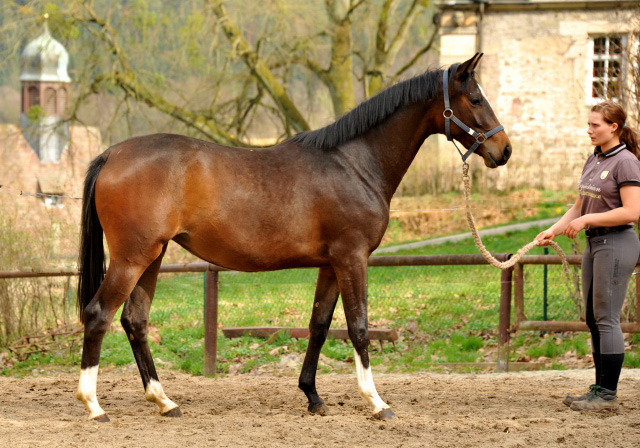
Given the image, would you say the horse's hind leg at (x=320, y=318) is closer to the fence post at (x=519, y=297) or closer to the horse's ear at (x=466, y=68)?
the horse's ear at (x=466, y=68)

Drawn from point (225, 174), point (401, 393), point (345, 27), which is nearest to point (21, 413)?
point (225, 174)

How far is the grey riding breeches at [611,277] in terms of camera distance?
4.57 m

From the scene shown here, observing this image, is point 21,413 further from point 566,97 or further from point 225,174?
point 566,97

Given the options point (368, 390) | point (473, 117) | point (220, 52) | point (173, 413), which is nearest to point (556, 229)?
point (473, 117)

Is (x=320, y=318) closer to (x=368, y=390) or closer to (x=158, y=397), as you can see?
(x=368, y=390)

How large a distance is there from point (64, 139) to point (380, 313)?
36.4ft

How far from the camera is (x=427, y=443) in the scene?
405 centimetres

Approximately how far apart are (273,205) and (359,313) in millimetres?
901

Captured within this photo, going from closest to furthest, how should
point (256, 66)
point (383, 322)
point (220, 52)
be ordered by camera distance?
point (383, 322)
point (256, 66)
point (220, 52)

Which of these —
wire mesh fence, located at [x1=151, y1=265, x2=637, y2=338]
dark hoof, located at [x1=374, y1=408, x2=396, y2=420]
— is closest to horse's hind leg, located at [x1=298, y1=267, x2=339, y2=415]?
dark hoof, located at [x1=374, y1=408, x2=396, y2=420]

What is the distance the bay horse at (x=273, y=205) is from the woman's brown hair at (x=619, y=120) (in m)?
0.64

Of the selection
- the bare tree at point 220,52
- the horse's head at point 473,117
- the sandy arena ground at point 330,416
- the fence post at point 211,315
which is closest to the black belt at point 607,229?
the horse's head at point 473,117

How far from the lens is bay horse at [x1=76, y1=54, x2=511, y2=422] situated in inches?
179

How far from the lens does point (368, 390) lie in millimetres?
4758
